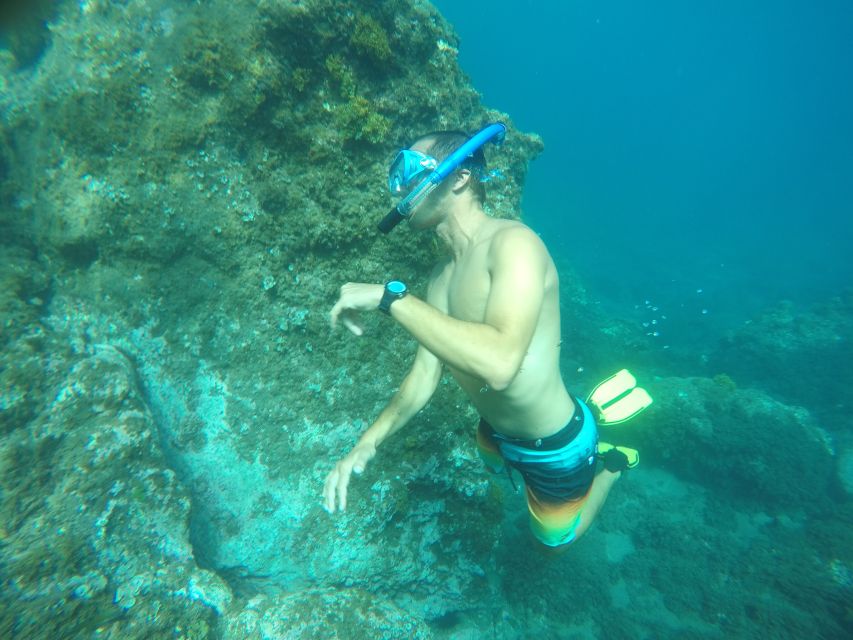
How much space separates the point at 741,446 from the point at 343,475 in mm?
7710

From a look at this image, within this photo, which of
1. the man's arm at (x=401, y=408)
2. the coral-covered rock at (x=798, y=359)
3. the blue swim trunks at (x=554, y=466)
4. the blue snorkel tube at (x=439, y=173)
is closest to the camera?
the blue snorkel tube at (x=439, y=173)

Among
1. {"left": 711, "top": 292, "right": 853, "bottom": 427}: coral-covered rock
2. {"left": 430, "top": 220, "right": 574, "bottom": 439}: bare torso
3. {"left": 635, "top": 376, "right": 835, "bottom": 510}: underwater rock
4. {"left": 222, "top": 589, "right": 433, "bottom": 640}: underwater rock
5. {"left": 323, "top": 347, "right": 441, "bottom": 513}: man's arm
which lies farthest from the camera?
{"left": 711, "top": 292, "right": 853, "bottom": 427}: coral-covered rock

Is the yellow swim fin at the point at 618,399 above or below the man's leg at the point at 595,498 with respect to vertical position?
above

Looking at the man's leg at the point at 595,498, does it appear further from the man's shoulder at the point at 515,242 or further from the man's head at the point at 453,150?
the man's head at the point at 453,150

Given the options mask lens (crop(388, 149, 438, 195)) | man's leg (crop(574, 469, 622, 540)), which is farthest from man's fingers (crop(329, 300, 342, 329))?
man's leg (crop(574, 469, 622, 540))

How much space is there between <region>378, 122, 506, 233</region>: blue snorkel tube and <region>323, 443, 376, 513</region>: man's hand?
1.46m

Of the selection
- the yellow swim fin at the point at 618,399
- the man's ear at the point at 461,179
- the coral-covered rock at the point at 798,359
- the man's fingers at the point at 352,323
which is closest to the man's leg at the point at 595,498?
the yellow swim fin at the point at 618,399

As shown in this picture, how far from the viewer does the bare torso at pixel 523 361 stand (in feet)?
7.63

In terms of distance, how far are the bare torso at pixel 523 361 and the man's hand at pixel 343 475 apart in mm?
803

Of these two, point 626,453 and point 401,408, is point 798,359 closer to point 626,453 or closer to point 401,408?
point 626,453

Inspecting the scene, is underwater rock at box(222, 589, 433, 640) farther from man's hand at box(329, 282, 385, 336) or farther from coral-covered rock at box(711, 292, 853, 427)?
coral-covered rock at box(711, 292, 853, 427)

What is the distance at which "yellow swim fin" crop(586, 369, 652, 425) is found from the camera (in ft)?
11.3

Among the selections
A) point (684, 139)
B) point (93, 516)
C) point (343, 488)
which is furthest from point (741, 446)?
point (684, 139)

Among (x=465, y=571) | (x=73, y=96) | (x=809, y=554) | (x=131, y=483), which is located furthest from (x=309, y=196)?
(x=809, y=554)
